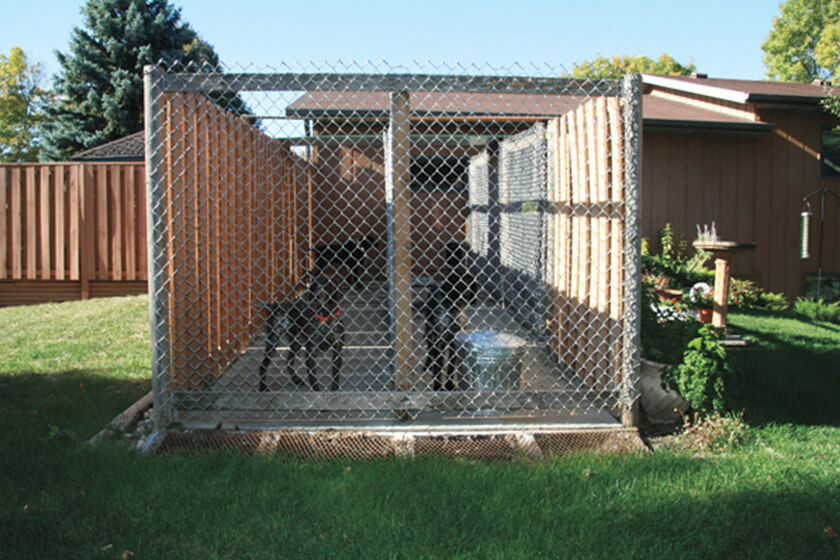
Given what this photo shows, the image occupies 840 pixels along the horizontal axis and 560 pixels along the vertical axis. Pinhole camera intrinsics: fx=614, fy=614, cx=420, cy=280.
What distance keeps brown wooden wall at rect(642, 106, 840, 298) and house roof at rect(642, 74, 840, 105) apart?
0.73 m

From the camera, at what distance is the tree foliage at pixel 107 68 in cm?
2011

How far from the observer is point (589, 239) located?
15.1 feet

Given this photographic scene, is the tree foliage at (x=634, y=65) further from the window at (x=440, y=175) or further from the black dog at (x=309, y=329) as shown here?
the black dog at (x=309, y=329)

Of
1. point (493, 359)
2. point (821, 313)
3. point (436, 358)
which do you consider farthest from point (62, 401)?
point (821, 313)

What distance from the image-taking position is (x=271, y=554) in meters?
2.40

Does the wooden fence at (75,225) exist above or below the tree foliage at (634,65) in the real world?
below

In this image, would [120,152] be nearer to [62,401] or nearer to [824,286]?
[62,401]

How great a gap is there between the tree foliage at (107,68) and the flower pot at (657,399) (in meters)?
18.8

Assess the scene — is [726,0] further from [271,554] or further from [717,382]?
[271,554]

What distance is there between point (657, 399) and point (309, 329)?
2.49 metres

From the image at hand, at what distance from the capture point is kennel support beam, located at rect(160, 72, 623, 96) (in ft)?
11.7

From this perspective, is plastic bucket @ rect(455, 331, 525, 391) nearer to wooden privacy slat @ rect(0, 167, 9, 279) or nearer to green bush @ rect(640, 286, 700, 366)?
green bush @ rect(640, 286, 700, 366)

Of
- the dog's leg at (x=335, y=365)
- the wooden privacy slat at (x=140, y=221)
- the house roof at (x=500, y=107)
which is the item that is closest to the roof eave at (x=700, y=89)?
the house roof at (x=500, y=107)

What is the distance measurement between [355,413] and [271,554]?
1624 mm
